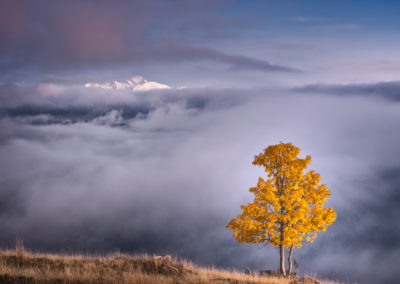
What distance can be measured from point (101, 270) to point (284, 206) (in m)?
12.9

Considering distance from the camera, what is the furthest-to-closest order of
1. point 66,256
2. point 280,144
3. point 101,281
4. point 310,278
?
point 280,144 < point 310,278 < point 66,256 < point 101,281

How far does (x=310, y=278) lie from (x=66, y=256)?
15003mm

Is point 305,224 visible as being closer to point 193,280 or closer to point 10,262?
point 193,280

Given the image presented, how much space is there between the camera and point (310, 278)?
2412 centimetres

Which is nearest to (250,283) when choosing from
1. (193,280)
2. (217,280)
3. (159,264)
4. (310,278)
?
(217,280)

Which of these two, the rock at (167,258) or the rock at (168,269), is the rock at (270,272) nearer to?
the rock at (167,258)

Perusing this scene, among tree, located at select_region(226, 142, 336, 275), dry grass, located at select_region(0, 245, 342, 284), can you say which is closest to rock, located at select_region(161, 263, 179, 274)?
dry grass, located at select_region(0, 245, 342, 284)

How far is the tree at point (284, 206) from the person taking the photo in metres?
25.0

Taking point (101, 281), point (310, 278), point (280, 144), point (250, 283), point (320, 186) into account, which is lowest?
point (310, 278)

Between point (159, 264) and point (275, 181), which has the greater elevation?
point (275, 181)

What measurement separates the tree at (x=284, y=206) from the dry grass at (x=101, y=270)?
17.2ft

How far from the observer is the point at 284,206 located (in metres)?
25.4

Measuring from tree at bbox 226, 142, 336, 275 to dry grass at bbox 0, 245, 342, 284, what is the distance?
5.26m

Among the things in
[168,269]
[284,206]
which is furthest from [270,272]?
[168,269]
